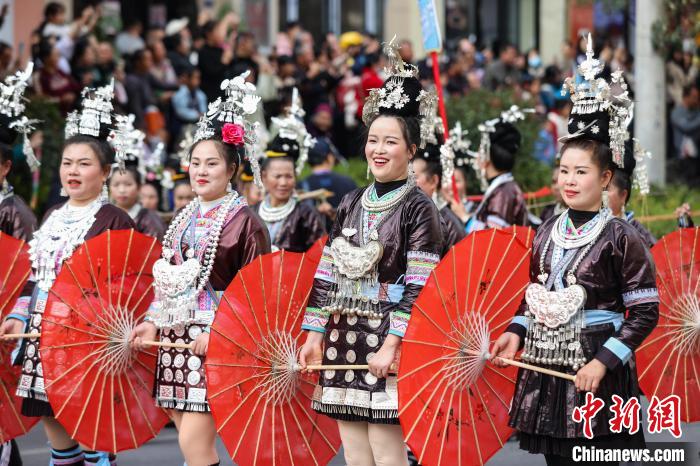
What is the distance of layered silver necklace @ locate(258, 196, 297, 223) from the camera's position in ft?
27.8

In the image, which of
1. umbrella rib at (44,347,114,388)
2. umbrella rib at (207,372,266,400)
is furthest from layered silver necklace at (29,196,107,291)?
umbrella rib at (207,372,266,400)

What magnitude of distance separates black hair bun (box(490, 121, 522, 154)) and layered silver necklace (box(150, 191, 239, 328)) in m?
3.31

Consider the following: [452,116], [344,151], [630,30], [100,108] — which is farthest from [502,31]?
[100,108]

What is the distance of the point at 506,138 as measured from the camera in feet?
29.5

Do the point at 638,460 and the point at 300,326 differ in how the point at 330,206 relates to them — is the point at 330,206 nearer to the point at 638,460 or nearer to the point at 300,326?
the point at 300,326

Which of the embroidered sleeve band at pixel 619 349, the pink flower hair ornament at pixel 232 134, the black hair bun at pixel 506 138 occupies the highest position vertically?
the black hair bun at pixel 506 138

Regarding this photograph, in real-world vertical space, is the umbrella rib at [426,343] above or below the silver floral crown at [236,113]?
below

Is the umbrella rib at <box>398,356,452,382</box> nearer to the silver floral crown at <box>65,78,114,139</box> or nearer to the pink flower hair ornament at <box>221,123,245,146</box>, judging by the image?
the pink flower hair ornament at <box>221,123,245,146</box>

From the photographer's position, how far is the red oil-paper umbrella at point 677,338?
6.41 m

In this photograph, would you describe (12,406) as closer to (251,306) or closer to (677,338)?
(251,306)

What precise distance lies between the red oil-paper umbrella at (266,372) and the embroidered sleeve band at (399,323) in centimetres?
71

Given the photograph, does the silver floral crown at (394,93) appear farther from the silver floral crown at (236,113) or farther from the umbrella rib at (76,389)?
the umbrella rib at (76,389)

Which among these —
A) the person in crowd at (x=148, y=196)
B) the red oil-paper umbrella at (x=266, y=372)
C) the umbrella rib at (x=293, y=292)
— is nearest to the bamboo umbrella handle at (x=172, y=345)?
the red oil-paper umbrella at (x=266, y=372)

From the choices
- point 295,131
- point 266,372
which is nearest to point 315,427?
point 266,372
